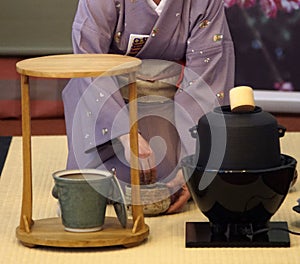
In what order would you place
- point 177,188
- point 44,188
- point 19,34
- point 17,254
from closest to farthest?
point 17,254, point 177,188, point 44,188, point 19,34

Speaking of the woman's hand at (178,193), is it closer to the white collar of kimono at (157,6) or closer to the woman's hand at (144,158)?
the woman's hand at (144,158)

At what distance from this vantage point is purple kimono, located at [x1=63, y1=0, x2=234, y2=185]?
2338mm

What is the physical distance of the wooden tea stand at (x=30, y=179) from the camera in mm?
2010

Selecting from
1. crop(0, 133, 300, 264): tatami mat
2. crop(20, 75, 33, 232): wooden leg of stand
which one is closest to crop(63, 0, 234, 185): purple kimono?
crop(0, 133, 300, 264): tatami mat

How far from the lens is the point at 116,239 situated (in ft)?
6.69

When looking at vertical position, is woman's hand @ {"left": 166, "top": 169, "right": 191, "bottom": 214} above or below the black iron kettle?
below

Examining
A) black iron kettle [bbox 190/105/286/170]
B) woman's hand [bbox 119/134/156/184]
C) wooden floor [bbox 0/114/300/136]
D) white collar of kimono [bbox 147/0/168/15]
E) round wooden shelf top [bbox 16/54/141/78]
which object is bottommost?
wooden floor [bbox 0/114/300/136]

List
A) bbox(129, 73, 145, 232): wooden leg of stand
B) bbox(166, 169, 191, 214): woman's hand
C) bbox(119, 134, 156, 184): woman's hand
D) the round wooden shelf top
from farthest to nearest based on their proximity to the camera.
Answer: bbox(166, 169, 191, 214): woman's hand
bbox(119, 134, 156, 184): woman's hand
bbox(129, 73, 145, 232): wooden leg of stand
the round wooden shelf top

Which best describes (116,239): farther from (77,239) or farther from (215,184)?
(215,184)

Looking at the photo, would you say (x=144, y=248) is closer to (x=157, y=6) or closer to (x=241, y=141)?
(x=241, y=141)

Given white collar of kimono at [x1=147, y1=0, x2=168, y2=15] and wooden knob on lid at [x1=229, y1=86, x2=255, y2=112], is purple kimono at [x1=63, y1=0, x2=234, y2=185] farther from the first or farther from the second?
wooden knob on lid at [x1=229, y1=86, x2=255, y2=112]

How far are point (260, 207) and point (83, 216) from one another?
39 centimetres

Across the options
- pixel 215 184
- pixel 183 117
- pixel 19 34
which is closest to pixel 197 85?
pixel 183 117

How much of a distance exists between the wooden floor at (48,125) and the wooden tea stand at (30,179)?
1.30m
